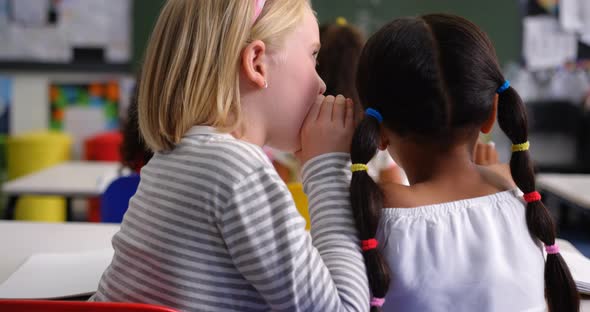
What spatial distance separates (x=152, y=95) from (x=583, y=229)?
4641 millimetres

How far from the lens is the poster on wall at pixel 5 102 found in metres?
5.29

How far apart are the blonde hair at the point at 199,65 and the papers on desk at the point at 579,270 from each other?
622mm

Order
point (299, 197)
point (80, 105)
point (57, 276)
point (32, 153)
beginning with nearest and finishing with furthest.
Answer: point (57, 276) → point (299, 197) → point (32, 153) → point (80, 105)

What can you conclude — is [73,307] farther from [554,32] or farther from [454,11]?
[554,32]

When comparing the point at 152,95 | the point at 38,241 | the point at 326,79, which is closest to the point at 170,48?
the point at 152,95

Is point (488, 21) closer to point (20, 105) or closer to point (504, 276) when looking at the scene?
point (20, 105)

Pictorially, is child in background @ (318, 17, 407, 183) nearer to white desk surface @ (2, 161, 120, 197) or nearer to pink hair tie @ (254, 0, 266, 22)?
pink hair tie @ (254, 0, 266, 22)

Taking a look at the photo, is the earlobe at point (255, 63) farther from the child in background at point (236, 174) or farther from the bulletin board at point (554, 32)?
the bulletin board at point (554, 32)

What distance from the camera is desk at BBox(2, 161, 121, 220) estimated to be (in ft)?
8.62

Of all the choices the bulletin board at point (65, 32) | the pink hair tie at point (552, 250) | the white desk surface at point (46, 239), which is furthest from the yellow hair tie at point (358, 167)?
the bulletin board at point (65, 32)

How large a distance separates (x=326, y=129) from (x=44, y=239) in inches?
32.7

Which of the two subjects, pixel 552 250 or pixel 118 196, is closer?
pixel 552 250

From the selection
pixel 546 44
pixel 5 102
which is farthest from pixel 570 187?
pixel 5 102

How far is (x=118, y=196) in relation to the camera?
1.93m
